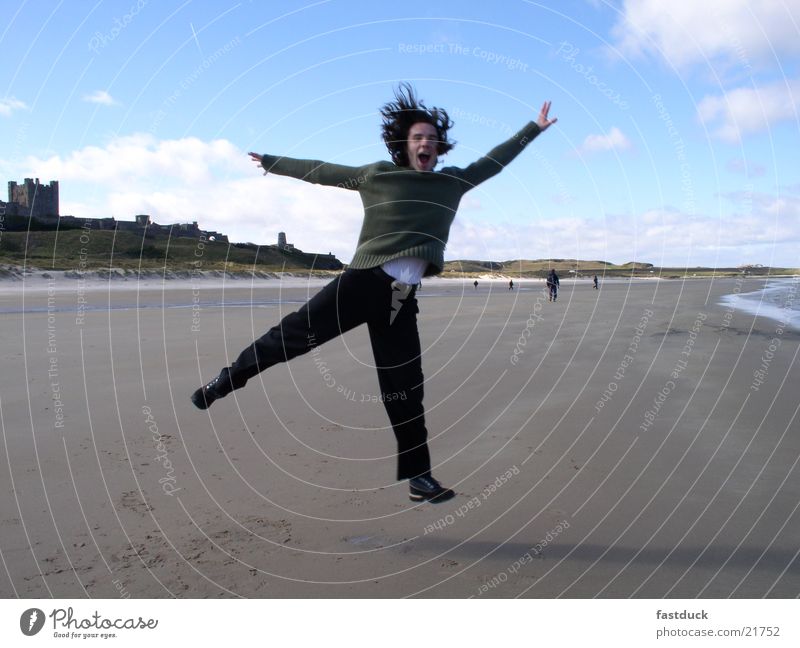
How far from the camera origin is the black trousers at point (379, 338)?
4223 millimetres

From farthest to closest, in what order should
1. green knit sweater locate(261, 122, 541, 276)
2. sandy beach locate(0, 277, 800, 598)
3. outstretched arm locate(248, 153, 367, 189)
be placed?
outstretched arm locate(248, 153, 367, 189), green knit sweater locate(261, 122, 541, 276), sandy beach locate(0, 277, 800, 598)

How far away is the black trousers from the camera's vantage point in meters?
4.22

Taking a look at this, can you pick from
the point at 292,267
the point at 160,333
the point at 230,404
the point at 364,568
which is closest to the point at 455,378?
the point at 230,404

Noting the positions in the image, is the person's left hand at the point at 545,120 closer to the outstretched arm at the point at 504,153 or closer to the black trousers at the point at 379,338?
the outstretched arm at the point at 504,153

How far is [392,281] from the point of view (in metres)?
4.22

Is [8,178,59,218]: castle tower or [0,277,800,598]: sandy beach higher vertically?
[8,178,59,218]: castle tower

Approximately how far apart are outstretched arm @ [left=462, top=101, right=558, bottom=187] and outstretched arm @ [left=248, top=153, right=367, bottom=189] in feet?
2.31

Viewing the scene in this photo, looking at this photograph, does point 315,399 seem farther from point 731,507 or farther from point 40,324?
point 40,324

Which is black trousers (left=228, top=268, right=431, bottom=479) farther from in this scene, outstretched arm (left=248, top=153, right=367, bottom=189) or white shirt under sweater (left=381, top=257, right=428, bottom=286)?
outstretched arm (left=248, top=153, right=367, bottom=189)

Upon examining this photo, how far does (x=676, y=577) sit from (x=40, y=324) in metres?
16.3

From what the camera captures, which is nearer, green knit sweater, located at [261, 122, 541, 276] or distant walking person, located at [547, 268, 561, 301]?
green knit sweater, located at [261, 122, 541, 276]

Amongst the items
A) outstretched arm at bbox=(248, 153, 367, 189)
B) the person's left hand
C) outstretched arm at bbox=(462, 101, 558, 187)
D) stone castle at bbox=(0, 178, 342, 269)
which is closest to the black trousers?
outstretched arm at bbox=(248, 153, 367, 189)

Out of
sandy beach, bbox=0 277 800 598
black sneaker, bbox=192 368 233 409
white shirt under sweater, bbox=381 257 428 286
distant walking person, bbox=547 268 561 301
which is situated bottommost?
sandy beach, bbox=0 277 800 598

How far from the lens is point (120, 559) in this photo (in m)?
3.77
